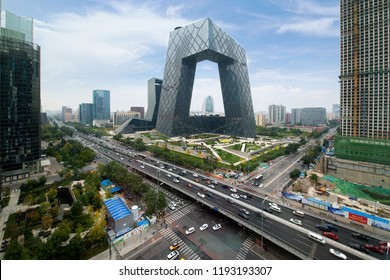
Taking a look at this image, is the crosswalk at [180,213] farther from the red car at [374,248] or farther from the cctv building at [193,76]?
the cctv building at [193,76]

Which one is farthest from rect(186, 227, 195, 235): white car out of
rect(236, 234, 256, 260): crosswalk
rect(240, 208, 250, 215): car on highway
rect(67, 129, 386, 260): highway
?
rect(240, 208, 250, 215): car on highway

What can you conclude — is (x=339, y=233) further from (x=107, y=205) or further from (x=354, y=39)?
(x=354, y=39)

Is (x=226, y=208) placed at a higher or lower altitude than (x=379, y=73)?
lower

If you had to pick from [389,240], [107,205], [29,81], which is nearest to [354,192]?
[389,240]

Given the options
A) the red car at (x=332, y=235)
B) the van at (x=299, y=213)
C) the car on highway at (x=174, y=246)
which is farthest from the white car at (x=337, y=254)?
the car on highway at (x=174, y=246)

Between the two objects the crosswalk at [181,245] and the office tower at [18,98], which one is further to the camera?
the office tower at [18,98]

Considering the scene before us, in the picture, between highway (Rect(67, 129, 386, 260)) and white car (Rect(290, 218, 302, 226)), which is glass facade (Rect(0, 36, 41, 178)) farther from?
white car (Rect(290, 218, 302, 226))
